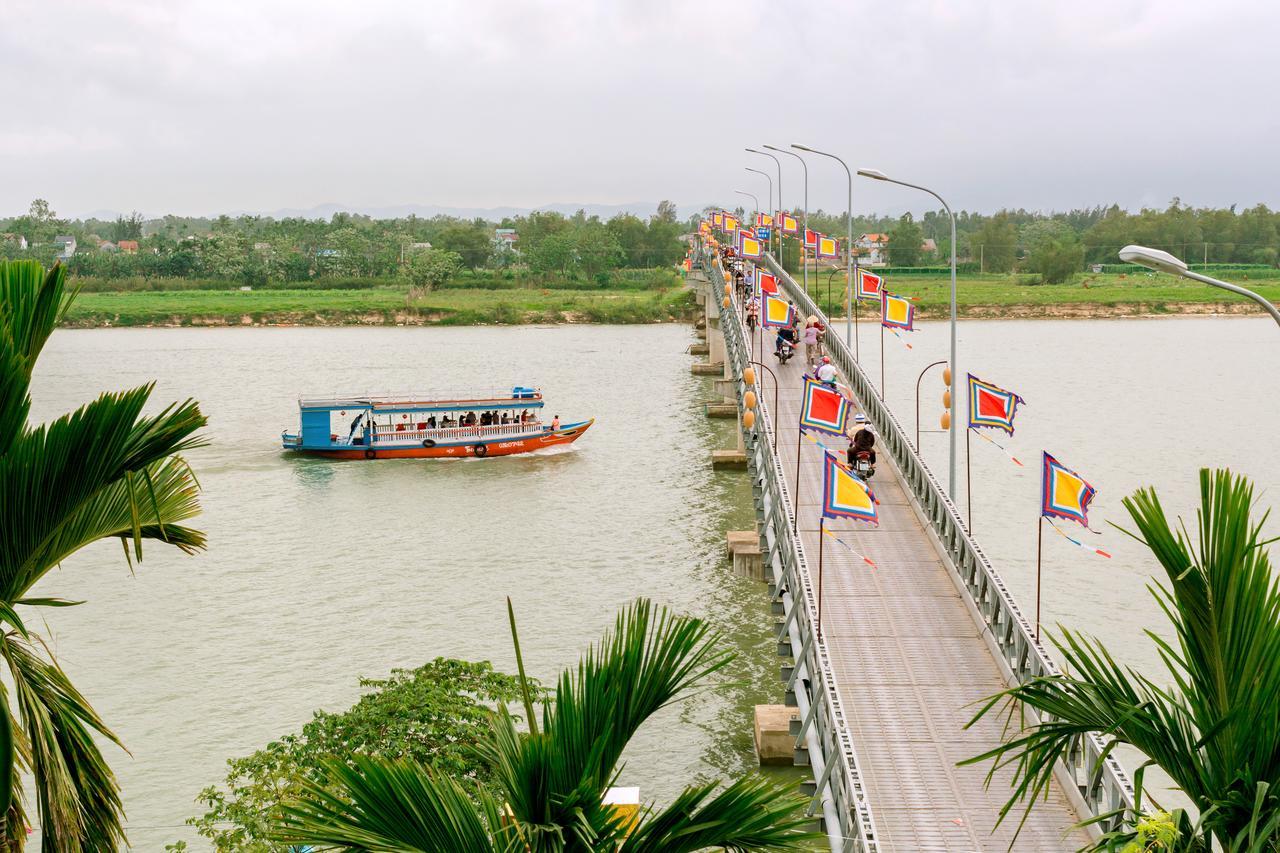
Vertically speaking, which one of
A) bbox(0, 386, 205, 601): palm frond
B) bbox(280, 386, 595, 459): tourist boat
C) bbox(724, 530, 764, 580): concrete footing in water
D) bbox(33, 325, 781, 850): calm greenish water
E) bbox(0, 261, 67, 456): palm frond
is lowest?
bbox(33, 325, 781, 850): calm greenish water

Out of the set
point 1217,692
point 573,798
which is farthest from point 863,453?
point 573,798

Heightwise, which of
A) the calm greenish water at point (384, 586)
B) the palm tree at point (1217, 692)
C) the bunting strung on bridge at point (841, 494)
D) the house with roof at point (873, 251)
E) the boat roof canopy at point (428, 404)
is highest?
the house with roof at point (873, 251)

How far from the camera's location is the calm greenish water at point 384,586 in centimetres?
1969

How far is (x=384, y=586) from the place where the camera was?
28.0 meters

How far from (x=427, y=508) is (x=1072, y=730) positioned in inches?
1260

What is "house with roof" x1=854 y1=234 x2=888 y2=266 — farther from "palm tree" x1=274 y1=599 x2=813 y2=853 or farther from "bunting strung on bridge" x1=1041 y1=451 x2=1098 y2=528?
"palm tree" x1=274 y1=599 x2=813 y2=853

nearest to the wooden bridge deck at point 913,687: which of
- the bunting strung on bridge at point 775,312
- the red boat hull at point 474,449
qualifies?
the bunting strung on bridge at point 775,312

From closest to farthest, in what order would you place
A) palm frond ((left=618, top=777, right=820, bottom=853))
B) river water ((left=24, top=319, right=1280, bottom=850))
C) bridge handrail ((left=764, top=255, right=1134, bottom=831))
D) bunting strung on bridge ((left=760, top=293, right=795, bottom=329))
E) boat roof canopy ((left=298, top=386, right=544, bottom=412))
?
palm frond ((left=618, top=777, right=820, bottom=853))
bridge handrail ((left=764, top=255, right=1134, bottom=831))
river water ((left=24, top=319, right=1280, bottom=850))
bunting strung on bridge ((left=760, top=293, right=795, bottom=329))
boat roof canopy ((left=298, top=386, right=544, bottom=412))

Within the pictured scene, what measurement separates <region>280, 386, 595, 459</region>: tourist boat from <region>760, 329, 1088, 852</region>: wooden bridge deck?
77.0 feet

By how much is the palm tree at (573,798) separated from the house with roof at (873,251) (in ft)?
381

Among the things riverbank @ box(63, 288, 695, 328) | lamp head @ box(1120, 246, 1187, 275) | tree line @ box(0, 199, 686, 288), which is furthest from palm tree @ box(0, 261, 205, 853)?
tree line @ box(0, 199, 686, 288)

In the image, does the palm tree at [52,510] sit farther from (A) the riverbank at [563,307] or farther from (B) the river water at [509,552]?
(A) the riverbank at [563,307]

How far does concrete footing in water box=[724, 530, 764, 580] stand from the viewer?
26734mm

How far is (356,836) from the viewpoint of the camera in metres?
4.88
